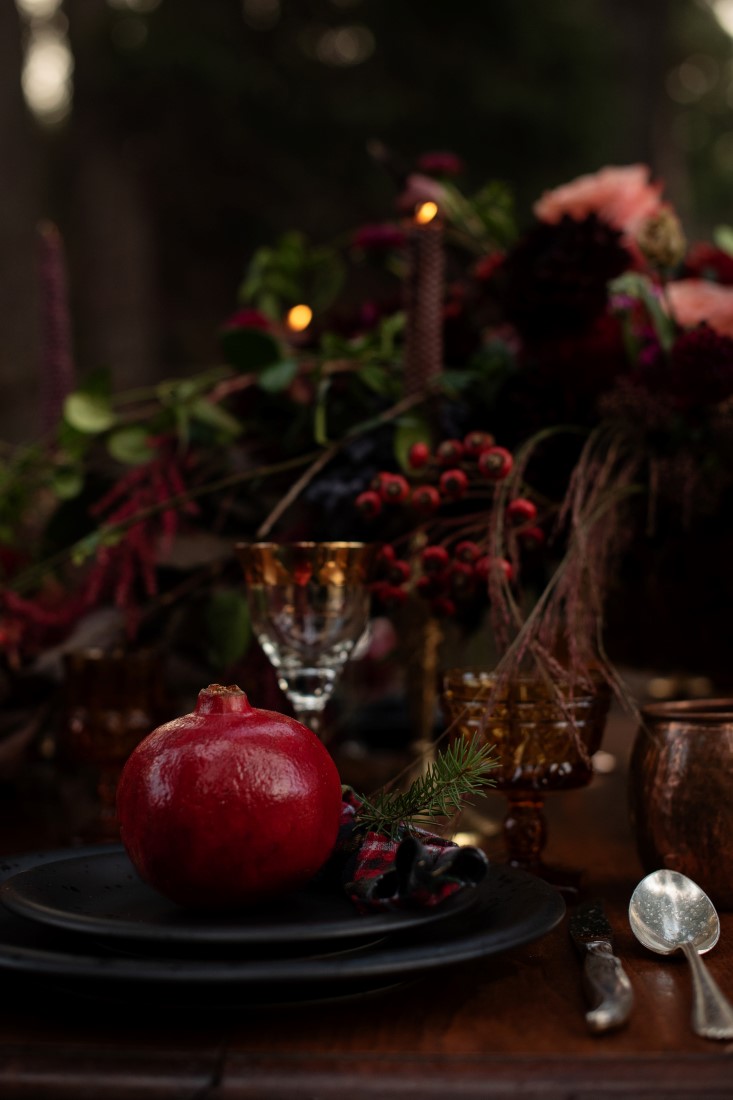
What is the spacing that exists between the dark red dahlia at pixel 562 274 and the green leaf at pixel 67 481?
339 millimetres

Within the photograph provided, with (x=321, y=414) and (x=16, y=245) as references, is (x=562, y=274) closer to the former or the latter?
(x=321, y=414)

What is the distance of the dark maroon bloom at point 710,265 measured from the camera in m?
0.84

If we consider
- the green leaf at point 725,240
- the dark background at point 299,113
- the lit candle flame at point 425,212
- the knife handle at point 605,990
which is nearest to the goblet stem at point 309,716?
the knife handle at point 605,990

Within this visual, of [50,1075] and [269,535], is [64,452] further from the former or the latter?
[50,1075]

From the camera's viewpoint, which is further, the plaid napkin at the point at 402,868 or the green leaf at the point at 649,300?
the green leaf at the point at 649,300

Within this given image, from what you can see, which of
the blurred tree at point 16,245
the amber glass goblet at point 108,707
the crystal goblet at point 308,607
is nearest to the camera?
the crystal goblet at point 308,607

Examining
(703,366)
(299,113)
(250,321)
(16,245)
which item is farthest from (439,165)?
(299,113)

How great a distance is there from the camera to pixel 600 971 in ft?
1.27

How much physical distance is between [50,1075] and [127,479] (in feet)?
1.65

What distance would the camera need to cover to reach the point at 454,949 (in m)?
0.35

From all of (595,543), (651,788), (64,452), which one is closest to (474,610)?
(595,543)

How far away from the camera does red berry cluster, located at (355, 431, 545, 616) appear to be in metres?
0.59

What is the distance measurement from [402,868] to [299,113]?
3.41 metres

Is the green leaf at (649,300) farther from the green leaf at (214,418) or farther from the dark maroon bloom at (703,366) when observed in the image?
the green leaf at (214,418)
